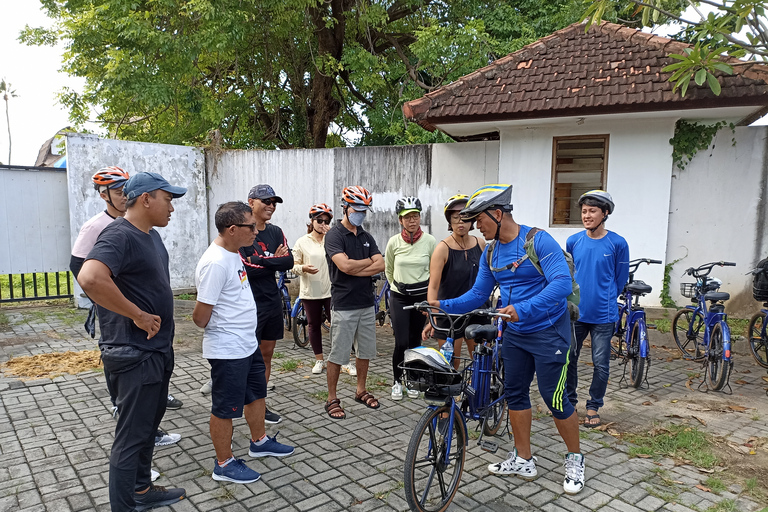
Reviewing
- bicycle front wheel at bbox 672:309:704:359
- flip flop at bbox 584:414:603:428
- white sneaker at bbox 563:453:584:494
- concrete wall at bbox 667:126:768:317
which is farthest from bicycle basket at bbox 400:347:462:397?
concrete wall at bbox 667:126:768:317

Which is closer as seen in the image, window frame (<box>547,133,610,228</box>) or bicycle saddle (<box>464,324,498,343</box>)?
bicycle saddle (<box>464,324,498,343</box>)

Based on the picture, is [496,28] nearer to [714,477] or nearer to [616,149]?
[616,149]

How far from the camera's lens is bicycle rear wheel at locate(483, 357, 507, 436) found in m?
→ 4.06

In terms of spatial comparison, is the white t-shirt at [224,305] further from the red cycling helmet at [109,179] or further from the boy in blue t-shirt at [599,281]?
the boy in blue t-shirt at [599,281]

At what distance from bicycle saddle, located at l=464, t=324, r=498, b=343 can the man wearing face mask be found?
1541mm

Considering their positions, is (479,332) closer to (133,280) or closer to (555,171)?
(133,280)

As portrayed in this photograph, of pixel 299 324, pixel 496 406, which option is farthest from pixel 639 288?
pixel 299 324

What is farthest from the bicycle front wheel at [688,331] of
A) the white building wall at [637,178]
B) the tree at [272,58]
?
the tree at [272,58]

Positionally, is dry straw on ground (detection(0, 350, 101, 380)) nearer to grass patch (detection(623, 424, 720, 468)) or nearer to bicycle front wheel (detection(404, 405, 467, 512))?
bicycle front wheel (detection(404, 405, 467, 512))

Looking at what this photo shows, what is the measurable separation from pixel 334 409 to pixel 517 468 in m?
1.85

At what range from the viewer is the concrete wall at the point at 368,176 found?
9148 millimetres

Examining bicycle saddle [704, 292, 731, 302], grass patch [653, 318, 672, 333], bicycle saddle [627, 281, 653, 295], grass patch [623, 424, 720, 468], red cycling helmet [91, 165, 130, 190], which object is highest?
red cycling helmet [91, 165, 130, 190]

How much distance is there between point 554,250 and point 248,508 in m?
2.66

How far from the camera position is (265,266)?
4.45m
